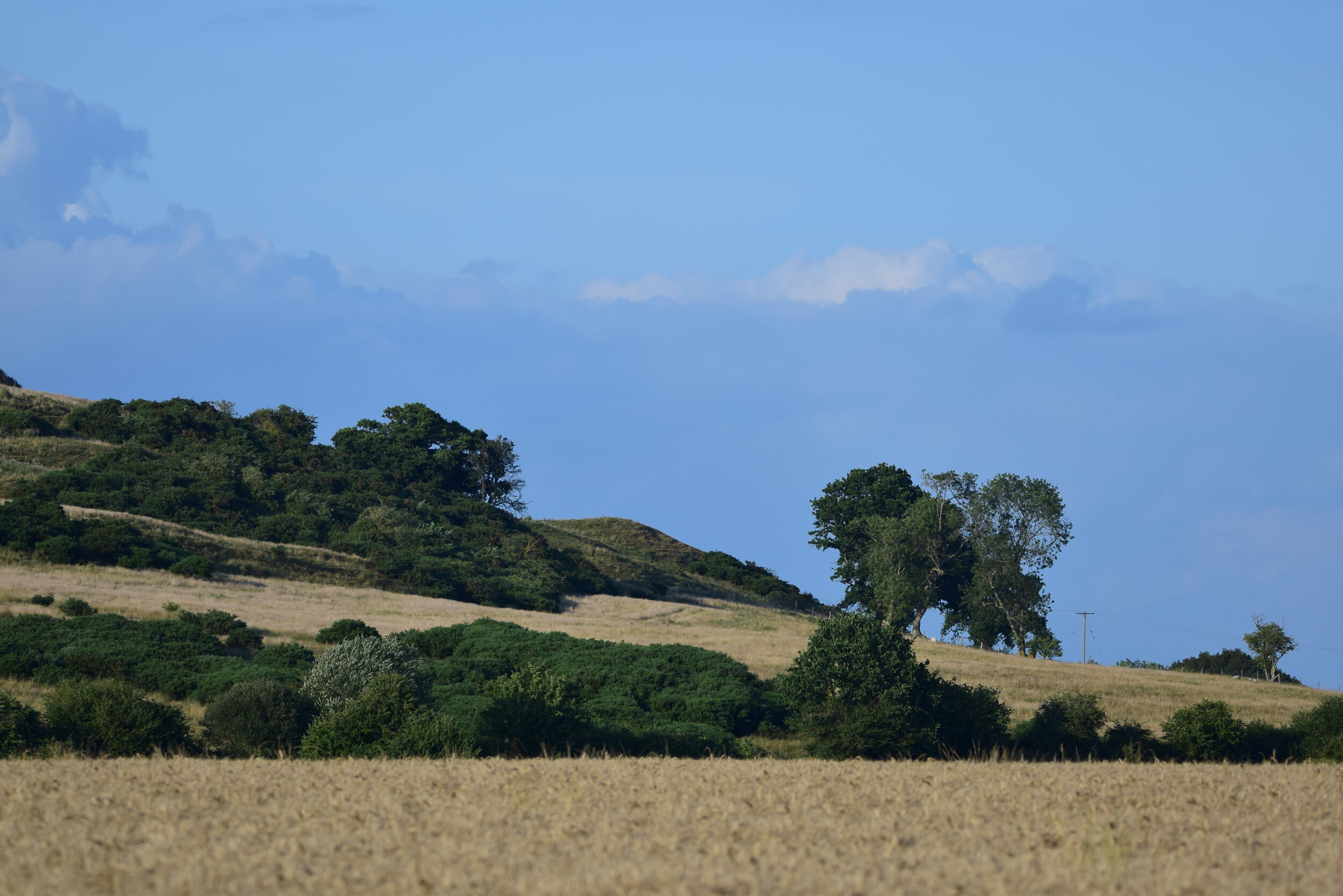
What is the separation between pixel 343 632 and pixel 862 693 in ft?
65.4

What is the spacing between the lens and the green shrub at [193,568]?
51.0 metres

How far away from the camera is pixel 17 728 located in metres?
19.0

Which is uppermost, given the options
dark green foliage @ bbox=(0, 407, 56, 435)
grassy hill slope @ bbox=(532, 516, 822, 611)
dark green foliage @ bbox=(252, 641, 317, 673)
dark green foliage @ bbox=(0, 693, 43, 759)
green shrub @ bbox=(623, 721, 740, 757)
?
dark green foliage @ bbox=(0, 407, 56, 435)

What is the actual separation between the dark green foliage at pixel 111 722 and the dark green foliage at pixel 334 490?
33388 mm

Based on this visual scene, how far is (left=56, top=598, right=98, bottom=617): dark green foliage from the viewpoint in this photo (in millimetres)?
35875

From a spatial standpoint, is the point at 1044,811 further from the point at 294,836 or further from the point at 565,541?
the point at 565,541

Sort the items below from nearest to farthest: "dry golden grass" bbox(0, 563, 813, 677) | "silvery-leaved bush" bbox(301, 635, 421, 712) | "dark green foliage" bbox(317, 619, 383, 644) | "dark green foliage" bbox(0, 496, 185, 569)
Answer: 1. "silvery-leaved bush" bbox(301, 635, 421, 712)
2. "dark green foliage" bbox(317, 619, 383, 644)
3. "dry golden grass" bbox(0, 563, 813, 677)
4. "dark green foliage" bbox(0, 496, 185, 569)

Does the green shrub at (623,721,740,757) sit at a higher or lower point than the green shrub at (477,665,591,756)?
lower

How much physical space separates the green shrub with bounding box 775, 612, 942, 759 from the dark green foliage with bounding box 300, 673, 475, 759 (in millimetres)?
11842

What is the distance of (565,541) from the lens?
98.6m

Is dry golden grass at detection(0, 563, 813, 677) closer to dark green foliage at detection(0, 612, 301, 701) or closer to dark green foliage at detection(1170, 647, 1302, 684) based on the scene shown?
dark green foliage at detection(0, 612, 301, 701)

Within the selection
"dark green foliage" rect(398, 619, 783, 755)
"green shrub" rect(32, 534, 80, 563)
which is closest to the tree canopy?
"dark green foliage" rect(398, 619, 783, 755)

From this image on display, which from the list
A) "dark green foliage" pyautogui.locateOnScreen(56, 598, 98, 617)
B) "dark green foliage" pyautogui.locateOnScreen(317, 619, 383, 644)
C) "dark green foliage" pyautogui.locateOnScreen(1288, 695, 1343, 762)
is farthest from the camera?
"dark green foliage" pyautogui.locateOnScreen(317, 619, 383, 644)

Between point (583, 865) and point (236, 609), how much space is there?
4146 centimetres
